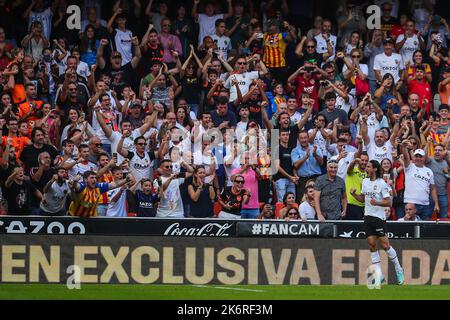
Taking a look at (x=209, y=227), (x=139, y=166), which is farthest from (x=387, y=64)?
(x=209, y=227)

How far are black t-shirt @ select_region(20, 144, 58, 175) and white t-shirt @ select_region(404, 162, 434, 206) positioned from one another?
22.3 feet

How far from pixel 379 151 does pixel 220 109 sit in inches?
128

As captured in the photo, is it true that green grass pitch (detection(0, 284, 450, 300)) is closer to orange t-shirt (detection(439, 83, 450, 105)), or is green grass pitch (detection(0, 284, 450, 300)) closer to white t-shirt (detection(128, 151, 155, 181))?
white t-shirt (detection(128, 151, 155, 181))

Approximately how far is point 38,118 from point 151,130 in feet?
7.15

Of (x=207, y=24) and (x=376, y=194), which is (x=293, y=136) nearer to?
(x=207, y=24)

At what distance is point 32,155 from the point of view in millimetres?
20469

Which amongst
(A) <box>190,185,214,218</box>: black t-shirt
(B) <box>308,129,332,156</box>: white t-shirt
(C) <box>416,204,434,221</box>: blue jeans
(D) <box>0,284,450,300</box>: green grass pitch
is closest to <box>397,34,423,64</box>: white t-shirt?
(B) <box>308,129,332,156</box>: white t-shirt

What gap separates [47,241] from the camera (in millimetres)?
18531

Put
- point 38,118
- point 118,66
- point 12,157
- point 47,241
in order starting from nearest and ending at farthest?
point 47,241, point 12,157, point 38,118, point 118,66

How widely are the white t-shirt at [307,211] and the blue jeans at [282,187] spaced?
0.66m

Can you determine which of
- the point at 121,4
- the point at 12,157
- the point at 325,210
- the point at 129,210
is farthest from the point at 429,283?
the point at 121,4

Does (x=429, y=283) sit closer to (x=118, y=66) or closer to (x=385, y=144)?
(x=385, y=144)

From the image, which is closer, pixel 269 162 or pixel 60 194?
pixel 60 194

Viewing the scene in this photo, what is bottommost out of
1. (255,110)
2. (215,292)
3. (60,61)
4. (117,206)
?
(215,292)
